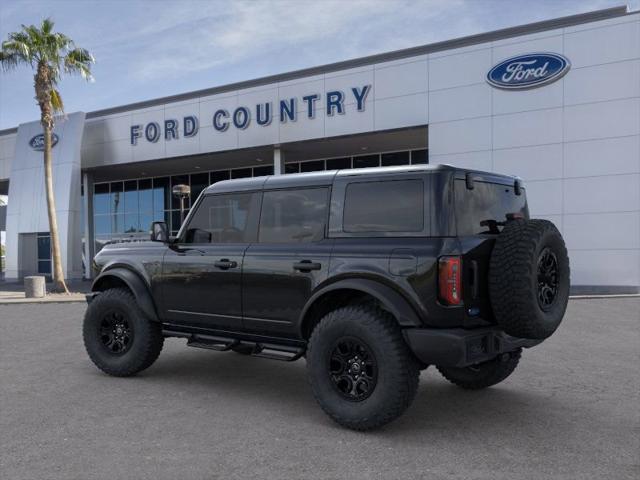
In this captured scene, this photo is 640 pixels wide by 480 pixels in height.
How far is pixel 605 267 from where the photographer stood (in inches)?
635

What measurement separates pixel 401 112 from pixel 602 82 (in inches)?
239

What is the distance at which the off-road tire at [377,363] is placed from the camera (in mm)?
4059

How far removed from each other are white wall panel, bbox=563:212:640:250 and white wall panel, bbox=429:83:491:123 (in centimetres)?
433

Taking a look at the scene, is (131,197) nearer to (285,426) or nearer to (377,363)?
(285,426)

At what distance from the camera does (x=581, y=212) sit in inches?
645

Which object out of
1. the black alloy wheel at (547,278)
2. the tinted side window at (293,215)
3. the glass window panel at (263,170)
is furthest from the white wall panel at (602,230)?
the tinted side window at (293,215)

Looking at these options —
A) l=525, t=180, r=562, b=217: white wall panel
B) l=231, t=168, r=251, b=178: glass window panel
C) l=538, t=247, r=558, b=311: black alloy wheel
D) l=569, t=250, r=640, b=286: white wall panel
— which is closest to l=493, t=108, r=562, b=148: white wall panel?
l=525, t=180, r=562, b=217: white wall panel

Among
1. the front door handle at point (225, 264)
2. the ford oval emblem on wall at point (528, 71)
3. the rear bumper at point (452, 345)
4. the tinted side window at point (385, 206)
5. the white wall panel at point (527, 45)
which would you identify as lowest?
the rear bumper at point (452, 345)

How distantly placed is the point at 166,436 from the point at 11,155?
29.8m

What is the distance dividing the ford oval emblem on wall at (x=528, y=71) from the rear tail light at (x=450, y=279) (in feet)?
48.7

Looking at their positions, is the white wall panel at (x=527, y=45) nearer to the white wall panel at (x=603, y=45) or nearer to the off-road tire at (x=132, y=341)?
the white wall panel at (x=603, y=45)

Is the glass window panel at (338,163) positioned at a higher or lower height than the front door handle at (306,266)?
higher

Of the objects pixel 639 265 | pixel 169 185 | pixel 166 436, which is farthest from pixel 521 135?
pixel 169 185

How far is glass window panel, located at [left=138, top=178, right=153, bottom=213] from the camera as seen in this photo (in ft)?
95.9
